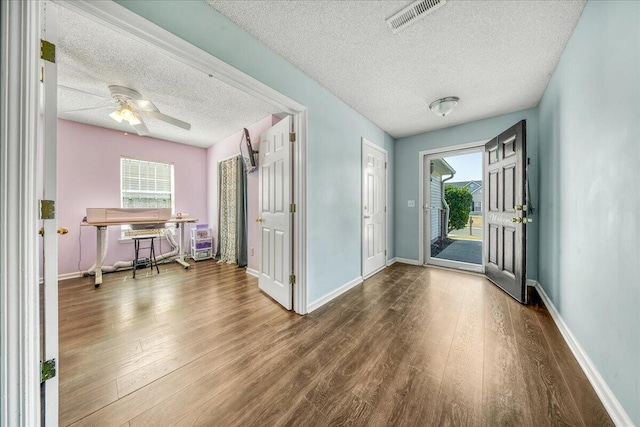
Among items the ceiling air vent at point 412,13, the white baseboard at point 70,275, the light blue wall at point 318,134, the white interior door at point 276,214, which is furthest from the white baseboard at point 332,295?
the white baseboard at point 70,275

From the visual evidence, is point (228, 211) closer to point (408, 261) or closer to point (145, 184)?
point (145, 184)

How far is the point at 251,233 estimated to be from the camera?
3660 millimetres

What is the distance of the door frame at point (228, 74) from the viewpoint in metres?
1.10

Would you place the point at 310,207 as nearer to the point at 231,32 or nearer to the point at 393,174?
the point at 231,32

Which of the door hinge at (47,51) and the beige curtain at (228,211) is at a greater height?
the door hinge at (47,51)

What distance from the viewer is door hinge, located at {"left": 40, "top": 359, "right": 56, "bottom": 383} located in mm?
971

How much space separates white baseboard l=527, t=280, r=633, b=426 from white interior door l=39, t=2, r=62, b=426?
2.68 meters

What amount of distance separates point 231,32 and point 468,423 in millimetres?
2830

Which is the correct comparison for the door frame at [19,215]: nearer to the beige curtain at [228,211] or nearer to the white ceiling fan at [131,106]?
the white ceiling fan at [131,106]

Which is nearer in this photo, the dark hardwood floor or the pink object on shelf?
the dark hardwood floor

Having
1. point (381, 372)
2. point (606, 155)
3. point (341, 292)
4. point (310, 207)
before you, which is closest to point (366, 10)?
point (310, 207)

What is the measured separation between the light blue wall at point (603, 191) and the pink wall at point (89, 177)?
5754 mm

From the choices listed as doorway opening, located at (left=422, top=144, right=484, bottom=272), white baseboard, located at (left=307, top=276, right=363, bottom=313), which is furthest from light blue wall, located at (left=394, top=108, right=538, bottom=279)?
white baseboard, located at (left=307, top=276, right=363, bottom=313)

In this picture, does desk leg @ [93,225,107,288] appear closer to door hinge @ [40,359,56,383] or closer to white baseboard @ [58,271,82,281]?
white baseboard @ [58,271,82,281]
